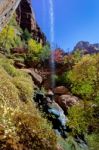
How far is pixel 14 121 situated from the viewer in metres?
14.6

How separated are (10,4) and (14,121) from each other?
17.4ft

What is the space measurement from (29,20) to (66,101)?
5363 cm

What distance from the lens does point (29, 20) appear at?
79875 millimetres

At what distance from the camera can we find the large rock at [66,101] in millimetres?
27822

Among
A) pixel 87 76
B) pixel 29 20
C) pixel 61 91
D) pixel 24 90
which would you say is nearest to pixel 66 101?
pixel 61 91

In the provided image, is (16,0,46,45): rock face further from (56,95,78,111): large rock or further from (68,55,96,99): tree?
(68,55,96,99): tree

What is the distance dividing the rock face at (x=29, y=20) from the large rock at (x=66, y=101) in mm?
47621

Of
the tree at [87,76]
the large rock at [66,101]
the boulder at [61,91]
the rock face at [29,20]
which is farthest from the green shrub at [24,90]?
the rock face at [29,20]

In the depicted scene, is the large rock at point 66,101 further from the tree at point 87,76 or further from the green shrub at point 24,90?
the tree at point 87,76

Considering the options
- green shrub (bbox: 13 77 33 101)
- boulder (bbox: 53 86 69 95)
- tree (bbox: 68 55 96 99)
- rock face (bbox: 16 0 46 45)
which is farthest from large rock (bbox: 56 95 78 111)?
rock face (bbox: 16 0 46 45)

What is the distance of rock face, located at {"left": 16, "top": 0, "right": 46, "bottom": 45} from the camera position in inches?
3058

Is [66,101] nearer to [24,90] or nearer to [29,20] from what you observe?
[24,90]

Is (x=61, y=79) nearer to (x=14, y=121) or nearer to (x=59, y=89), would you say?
(x=59, y=89)

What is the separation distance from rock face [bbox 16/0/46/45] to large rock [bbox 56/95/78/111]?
156 ft
